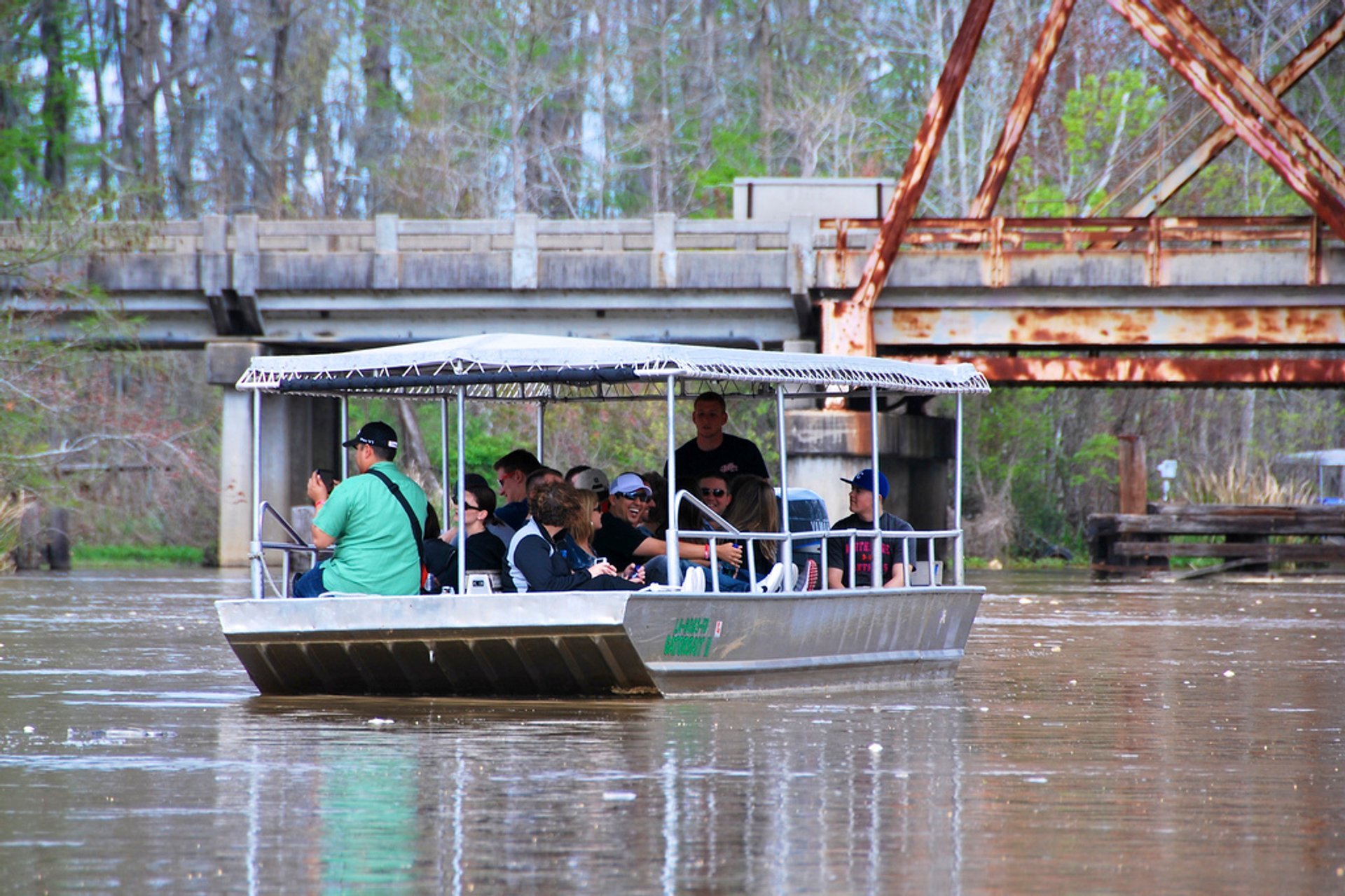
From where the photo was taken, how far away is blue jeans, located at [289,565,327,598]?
12.6 m

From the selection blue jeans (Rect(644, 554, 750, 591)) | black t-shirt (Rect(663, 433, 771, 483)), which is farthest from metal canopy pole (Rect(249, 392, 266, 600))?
black t-shirt (Rect(663, 433, 771, 483))

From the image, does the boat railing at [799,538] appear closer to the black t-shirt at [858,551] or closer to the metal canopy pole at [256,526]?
the black t-shirt at [858,551]

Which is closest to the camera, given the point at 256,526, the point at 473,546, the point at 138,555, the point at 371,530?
the point at 371,530

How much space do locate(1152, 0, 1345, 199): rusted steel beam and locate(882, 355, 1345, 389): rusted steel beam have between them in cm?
296

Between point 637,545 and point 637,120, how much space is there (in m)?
47.3

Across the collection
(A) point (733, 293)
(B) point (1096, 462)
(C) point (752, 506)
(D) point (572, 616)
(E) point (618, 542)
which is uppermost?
(A) point (733, 293)

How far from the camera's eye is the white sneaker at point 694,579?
477 inches

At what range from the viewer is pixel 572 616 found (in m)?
11.6

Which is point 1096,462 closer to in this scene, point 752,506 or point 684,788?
point 752,506

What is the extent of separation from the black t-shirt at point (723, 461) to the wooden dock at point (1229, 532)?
84.2 ft

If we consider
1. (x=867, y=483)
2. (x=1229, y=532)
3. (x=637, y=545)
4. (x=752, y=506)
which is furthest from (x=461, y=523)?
(x=1229, y=532)

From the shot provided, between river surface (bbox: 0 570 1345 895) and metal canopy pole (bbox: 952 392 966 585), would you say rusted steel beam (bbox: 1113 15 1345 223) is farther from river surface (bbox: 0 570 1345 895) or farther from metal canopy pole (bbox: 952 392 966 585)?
river surface (bbox: 0 570 1345 895)

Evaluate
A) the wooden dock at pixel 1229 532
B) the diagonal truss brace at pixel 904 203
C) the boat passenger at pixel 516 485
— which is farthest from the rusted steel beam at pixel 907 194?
the boat passenger at pixel 516 485

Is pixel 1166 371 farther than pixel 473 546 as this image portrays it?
Yes
